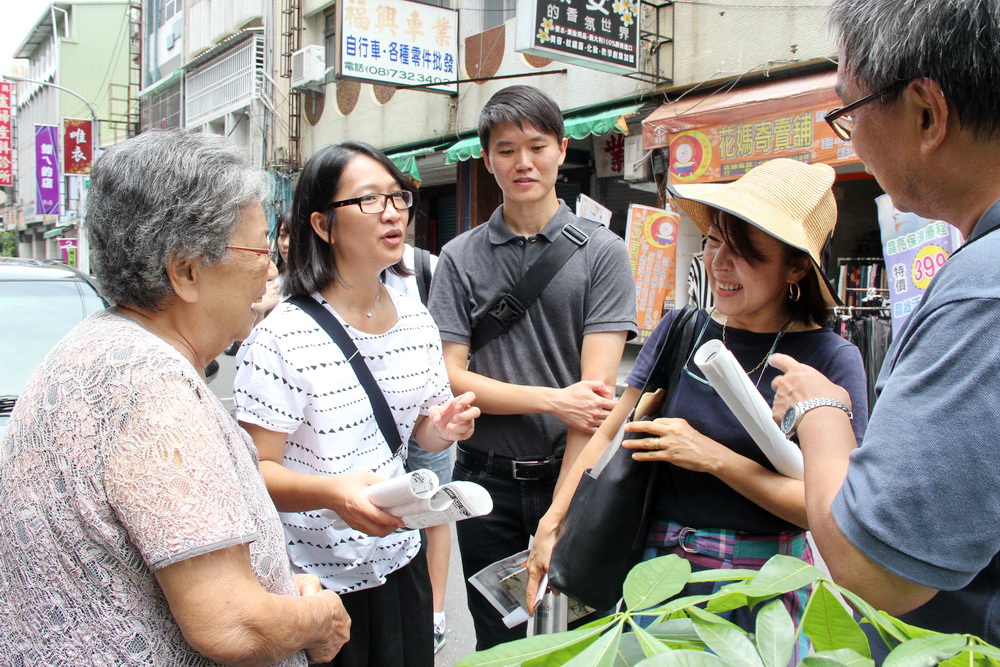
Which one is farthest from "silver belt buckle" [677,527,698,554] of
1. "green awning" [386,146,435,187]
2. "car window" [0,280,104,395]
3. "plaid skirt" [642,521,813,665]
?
"green awning" [386,146,435,187]

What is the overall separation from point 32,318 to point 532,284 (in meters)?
2.80

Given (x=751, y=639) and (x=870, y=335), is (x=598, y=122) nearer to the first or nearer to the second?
(x=870, y=335)

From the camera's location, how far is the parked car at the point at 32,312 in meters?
3.43

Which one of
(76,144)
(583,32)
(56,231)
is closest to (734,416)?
(583,32)

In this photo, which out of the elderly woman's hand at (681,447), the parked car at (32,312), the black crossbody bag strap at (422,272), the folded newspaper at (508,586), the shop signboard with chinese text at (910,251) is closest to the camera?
the elderly woman's hand at (681,447)

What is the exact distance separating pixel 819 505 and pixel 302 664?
100 centimetres

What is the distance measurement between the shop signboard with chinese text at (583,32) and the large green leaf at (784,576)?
6904 mm

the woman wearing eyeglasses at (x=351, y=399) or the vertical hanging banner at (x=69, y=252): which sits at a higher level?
the vertical hanging banner at (x=69, y=252)

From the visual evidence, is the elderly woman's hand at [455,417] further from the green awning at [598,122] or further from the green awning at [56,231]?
the green awning at [56,231]

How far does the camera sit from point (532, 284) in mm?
2375

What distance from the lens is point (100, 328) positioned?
120cm

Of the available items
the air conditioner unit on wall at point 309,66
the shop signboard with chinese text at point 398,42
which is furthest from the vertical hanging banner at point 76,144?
the shop signboard with chinese text at point 398,42

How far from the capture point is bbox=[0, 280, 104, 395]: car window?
3.45 m

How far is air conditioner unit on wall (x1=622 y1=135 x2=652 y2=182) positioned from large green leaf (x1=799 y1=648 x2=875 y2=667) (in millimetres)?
8258
